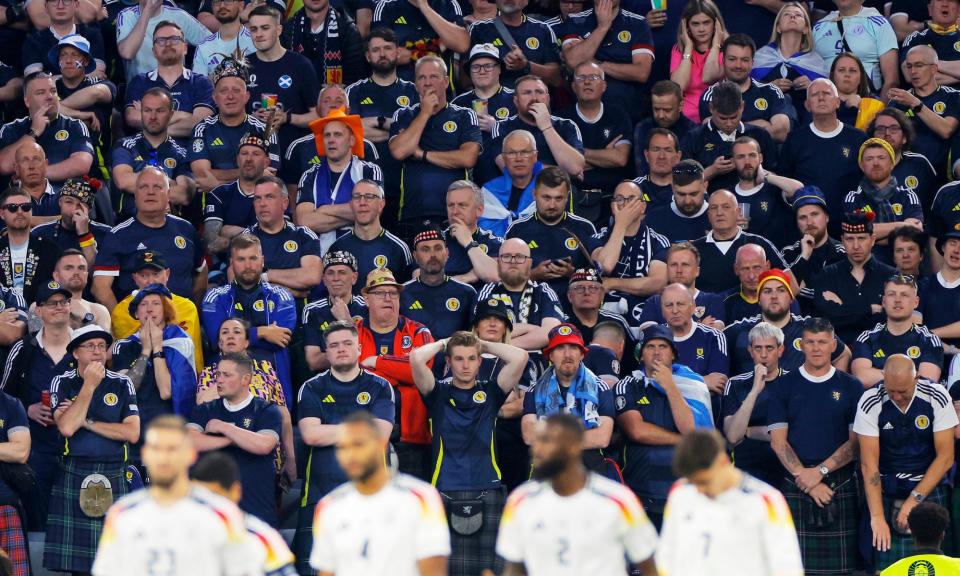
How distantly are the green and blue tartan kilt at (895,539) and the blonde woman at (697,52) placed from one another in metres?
5.14

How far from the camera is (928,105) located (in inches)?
658

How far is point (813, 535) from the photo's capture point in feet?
43.2

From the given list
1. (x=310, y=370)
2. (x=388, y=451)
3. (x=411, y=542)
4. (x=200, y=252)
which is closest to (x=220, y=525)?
(x=411, y=542)

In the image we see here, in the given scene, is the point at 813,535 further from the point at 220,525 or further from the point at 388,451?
the point at 220,525

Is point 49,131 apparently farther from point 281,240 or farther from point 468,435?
point 468,435

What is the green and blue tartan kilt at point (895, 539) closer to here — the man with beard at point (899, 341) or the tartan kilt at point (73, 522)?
the man with beard at point (899, 341)

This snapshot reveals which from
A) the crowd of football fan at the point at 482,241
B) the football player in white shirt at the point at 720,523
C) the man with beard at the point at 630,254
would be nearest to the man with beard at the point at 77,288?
the crowd of football fan at the point at 482,241

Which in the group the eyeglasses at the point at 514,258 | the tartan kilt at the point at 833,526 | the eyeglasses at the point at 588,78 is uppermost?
the eyeglasses at the point at 588,78

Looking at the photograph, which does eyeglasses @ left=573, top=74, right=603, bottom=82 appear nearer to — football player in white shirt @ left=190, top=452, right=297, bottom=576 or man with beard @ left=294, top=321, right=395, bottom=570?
man with beard @ left=294, top=321, right=395, bottom=570

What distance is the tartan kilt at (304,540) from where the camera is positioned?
42.3 ft

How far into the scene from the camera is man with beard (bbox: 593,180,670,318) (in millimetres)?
14641

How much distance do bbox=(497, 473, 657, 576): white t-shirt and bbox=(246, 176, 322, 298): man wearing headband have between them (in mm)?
5465

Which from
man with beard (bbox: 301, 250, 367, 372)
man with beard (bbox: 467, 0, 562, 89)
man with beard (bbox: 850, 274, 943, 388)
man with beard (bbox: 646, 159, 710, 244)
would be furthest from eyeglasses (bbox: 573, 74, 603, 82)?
man with beard (bbox: 850, 274, 943, 388)

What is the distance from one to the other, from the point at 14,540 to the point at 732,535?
5.93 metres
